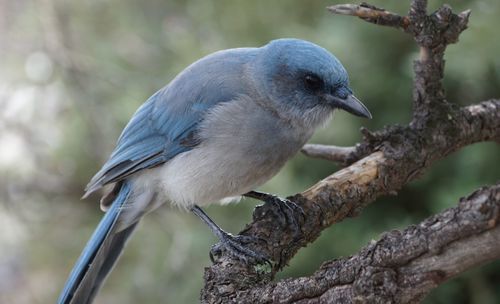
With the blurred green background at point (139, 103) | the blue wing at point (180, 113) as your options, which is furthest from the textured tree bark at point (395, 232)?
the blurred green background at point (139, 103)

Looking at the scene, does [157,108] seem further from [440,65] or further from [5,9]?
[5,9]

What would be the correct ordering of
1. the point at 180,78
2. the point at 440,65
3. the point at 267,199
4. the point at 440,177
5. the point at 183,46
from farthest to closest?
1. the point at 183,46
2. the point at 440,177
3. the point at 180,78
4. the point at 267,199
5. the point at 440,65

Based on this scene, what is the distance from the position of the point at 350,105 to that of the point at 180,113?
2.52 ft

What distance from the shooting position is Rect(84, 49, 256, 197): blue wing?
3025mm

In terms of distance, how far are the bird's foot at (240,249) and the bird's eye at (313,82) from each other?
2.39 feet

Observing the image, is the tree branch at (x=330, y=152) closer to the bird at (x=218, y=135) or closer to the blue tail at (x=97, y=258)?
the bird at (x=218, y=135)

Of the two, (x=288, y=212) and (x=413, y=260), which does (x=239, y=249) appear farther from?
(x=413, y=260)

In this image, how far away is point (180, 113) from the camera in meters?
3.10

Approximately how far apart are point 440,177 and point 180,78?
1.71 m

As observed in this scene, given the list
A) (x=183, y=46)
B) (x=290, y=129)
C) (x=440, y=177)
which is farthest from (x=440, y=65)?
(x=183, y=46)

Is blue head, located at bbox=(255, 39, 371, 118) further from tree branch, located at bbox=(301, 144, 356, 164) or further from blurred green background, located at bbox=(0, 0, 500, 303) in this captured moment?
blurred green background, located at bbox=(0, 0, 500, 303)

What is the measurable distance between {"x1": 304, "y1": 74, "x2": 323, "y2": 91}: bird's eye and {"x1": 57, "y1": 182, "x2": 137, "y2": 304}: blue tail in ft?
3.10

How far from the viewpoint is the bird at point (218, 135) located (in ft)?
9.29

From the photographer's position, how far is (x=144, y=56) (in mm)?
5773
